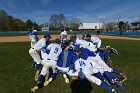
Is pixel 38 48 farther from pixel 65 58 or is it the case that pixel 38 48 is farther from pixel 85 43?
pixel 85 43

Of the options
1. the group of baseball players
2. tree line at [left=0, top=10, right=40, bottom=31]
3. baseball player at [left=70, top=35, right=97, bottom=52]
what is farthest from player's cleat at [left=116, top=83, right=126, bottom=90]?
tree line at [left=0, top=10, right=40, bottom=31]

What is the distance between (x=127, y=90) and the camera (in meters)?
8.70

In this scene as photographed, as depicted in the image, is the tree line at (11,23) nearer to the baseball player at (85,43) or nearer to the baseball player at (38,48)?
the baseball player at (38,48)

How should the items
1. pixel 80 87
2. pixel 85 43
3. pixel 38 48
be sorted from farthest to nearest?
pixel 38 48 < pixel 85 43 < pixel 80 87

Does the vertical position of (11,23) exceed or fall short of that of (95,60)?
it exceeds it

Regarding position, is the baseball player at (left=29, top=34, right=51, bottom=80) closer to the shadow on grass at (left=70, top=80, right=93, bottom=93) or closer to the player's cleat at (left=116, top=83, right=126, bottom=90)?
the shadow on grass at (left=70, top=80, right=93, bottom=93)

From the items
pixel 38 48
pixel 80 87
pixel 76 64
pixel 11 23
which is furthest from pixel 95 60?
pixel 11 23

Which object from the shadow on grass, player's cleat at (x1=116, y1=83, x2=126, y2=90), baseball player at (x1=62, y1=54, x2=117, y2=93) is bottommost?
the shadow on grass

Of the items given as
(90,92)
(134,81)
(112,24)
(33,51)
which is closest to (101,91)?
(90,92)

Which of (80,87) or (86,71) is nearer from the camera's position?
(86,71)

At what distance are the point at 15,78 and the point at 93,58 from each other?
13.3ft

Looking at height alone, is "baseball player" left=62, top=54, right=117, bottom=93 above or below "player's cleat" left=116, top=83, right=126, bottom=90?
above

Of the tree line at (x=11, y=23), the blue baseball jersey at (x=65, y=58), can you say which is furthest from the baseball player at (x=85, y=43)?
the tree line at (x=11, y=23)

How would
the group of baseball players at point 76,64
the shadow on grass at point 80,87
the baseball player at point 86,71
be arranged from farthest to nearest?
the shadow on grass at point 80,87, the group of baseball players at point 76,64, the baseball player at point 86,71
